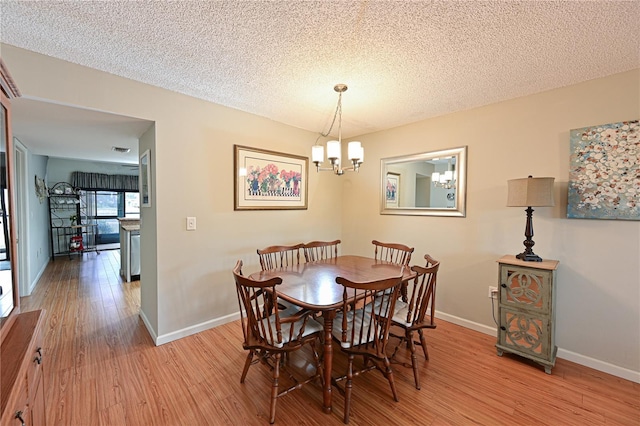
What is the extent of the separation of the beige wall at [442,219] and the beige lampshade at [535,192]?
0.34 meters

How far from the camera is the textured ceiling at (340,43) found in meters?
1.47

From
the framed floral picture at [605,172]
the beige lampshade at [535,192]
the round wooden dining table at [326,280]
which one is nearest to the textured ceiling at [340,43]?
the framed floral picture at [605,172]

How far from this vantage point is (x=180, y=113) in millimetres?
2555

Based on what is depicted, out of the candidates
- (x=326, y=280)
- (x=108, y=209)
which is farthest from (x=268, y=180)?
(x=108, y=209)

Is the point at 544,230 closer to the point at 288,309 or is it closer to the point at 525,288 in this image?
the point at 525,288

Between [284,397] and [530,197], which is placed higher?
[530,197]

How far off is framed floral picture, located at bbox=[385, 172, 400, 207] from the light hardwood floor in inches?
63.1

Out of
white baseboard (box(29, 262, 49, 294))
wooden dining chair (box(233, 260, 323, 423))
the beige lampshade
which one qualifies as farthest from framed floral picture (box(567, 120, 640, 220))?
white baseboard (box(29, 262, 49, 294))

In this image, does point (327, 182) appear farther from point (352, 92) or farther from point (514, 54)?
point (514, 54)

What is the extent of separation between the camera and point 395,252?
331cm

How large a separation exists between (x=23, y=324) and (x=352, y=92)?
2.64 m

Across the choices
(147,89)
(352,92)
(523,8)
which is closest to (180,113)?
(147,89)

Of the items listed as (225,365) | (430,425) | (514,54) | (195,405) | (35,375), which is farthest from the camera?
(225,365)

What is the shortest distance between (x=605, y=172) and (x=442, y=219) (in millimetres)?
1329
